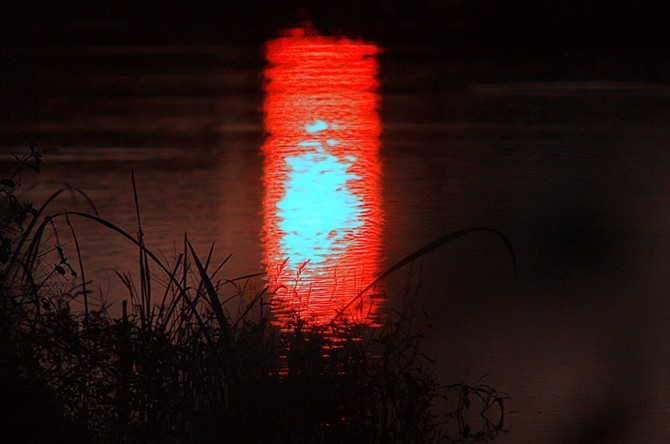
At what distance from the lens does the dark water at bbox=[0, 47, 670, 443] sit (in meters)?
5.82

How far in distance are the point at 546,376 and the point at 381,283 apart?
161 cm

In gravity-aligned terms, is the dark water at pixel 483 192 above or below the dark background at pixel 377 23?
below

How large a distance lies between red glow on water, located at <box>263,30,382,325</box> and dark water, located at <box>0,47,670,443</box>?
18 centimetres

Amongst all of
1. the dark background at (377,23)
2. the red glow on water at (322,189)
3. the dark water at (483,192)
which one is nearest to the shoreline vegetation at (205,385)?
the red glow on water at (322,189)

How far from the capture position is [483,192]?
31.3ft

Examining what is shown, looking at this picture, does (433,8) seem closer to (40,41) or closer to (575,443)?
(40,41)

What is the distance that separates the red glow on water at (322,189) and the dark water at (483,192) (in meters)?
0.18

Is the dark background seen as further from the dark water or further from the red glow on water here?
the red glow on water

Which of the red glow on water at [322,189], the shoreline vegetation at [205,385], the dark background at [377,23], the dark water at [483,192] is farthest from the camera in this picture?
the dark background at [377,23]

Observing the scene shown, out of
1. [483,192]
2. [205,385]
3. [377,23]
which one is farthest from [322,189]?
[377,23]

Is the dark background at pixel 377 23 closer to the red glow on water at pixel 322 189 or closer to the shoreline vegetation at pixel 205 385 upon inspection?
the red glow on water at pixel 322 189

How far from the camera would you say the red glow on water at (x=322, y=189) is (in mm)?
6801

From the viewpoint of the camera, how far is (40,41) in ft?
70.4

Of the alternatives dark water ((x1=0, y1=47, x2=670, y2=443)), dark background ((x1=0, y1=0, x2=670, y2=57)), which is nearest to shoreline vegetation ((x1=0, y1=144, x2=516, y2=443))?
dark water ((x1=0, y1=47, x2=670, y2=443))
